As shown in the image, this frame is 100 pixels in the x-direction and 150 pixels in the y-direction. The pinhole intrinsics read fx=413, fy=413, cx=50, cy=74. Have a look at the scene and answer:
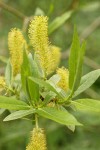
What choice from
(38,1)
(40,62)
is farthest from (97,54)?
(40,62)

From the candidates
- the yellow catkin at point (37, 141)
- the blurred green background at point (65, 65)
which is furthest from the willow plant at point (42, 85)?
the blurred green background at point (65, 65)

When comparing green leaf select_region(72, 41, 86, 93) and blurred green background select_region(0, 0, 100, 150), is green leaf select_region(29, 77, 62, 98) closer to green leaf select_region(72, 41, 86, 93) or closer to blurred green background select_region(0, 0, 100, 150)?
green leaf select_region(72, 41, 86, 93)

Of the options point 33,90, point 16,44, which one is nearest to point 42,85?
point 33,90

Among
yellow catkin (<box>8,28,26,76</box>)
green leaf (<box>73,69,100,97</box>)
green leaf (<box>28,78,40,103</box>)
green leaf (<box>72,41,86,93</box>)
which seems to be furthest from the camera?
yellow catkin (<box>8,28,26,76</box>)

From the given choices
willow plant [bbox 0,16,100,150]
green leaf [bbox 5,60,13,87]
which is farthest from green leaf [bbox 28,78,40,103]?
green leaf [bbox 5,60,13,87]

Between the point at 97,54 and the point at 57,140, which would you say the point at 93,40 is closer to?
the point at 97,54
